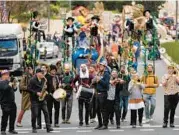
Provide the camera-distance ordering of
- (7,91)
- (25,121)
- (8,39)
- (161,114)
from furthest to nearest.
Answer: (8,39), (161,114), (25,121), (7,91)

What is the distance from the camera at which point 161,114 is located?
2272cm

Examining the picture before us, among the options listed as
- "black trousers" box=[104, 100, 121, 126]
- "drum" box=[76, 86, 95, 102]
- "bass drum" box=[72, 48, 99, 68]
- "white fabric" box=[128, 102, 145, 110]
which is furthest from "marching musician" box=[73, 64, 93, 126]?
"bass drum" box=[72, 48, 99, 68]

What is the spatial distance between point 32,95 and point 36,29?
864 centimetres

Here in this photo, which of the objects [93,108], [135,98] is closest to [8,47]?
[93,108]

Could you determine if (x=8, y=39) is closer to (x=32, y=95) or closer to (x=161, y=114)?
(x=161, y=114)

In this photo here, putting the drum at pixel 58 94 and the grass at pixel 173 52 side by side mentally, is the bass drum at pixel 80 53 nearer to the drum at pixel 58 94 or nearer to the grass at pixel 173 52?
the drum at pixel 58 94

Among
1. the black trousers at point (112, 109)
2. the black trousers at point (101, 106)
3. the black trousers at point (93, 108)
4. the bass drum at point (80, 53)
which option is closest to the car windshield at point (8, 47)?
the bass drum at point (80, 53)

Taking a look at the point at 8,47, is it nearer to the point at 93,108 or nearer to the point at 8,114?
the point at 93,108

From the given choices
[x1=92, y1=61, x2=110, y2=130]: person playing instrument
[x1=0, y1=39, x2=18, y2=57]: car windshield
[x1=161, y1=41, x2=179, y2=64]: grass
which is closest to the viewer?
[x1=92, y1=61, x2=110, y2=130]: person playing instrument

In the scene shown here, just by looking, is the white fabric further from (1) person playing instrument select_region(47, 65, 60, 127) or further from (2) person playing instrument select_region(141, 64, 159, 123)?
(1) person playing instrument select_region(47, 65, 60, 127)

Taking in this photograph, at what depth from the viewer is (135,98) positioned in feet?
64.7

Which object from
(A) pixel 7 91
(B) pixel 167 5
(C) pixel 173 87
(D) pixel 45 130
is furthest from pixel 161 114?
(B) pixel 167 5

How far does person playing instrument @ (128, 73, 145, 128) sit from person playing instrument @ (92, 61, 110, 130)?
827 mm

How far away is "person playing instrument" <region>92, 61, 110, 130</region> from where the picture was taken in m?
19.0
